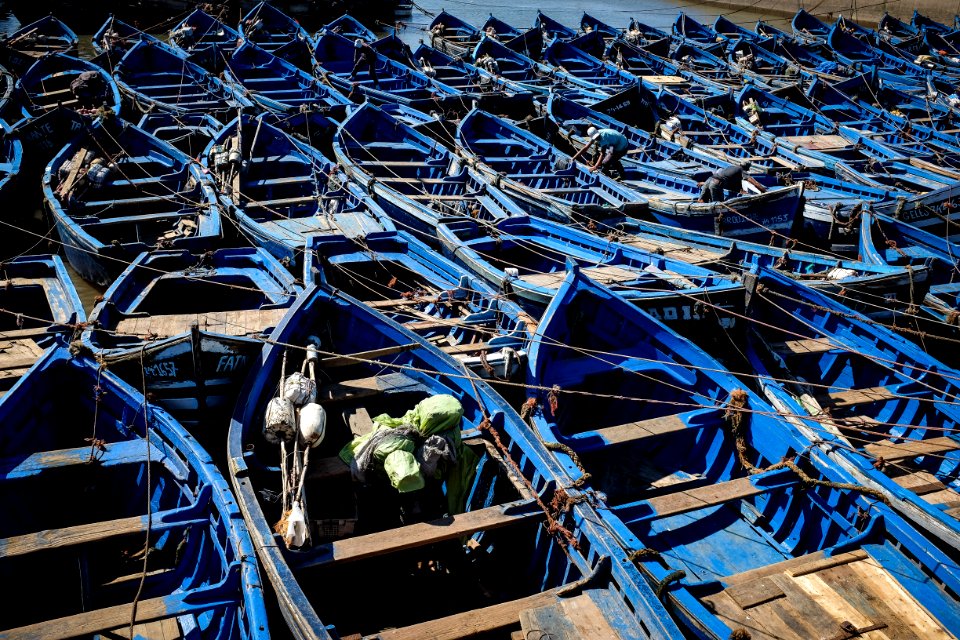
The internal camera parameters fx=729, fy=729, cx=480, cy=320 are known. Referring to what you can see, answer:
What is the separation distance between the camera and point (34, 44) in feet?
86.3

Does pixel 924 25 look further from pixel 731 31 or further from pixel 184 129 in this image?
pixel 184 129

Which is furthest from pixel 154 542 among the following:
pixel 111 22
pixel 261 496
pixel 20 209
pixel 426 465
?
pixel 111 22

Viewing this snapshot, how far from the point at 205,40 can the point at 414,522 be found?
1029 inches

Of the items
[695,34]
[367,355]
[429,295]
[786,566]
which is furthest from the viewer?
[695,34]

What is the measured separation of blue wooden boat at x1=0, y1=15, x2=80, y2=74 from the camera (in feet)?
80.0

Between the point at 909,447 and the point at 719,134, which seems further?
the point at 719,134

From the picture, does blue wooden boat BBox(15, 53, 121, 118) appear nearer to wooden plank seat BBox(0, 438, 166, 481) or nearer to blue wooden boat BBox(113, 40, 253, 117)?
blue wooden boat BBox(113, 40, 253, 117)

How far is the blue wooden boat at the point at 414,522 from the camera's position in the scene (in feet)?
20.3

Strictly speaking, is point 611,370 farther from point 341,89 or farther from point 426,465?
point 341,89

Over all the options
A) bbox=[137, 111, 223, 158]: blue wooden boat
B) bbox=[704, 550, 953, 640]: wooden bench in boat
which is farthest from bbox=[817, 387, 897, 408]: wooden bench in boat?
bbox=[137, 111, 223, 158]: blue wooden boat

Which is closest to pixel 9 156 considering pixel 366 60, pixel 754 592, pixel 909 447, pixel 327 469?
pixel 366 60

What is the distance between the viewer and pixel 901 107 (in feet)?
81.9

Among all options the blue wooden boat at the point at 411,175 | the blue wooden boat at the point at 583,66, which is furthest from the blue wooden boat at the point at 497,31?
the blue wooden boat at the point at 411,175

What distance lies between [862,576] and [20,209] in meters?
17.6
